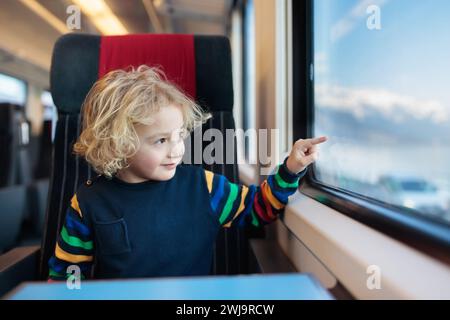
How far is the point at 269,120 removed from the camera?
1429 millimetres

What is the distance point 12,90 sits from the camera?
4.87m

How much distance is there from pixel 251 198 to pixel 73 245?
18.6 inches

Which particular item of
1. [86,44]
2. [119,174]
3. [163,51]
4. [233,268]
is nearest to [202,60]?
[163,51]

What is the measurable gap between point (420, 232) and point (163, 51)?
3.07ft

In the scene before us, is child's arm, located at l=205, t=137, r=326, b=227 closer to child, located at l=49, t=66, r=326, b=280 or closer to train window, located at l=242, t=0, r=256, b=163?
child, located at l=49, t=66, r=326, b=280

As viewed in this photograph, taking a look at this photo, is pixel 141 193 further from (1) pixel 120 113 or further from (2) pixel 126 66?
(2) pixel 126 66

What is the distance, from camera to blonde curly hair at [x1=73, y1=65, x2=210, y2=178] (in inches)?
32.5

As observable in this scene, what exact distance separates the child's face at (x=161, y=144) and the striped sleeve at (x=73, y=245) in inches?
7.9

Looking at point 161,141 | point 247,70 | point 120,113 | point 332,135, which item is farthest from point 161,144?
point 247,70

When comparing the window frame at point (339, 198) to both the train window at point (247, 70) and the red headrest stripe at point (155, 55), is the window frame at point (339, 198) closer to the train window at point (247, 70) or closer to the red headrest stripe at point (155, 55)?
the red headrest stripe at point (155, 55)

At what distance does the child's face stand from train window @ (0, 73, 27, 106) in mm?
4074

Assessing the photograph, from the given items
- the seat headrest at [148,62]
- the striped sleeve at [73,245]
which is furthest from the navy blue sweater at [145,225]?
the seat headrest at [148,62]

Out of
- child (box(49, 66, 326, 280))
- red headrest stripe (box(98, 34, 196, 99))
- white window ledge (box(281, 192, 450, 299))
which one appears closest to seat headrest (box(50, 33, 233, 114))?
red headrest stripe (box(98, 34, 196, 99))
